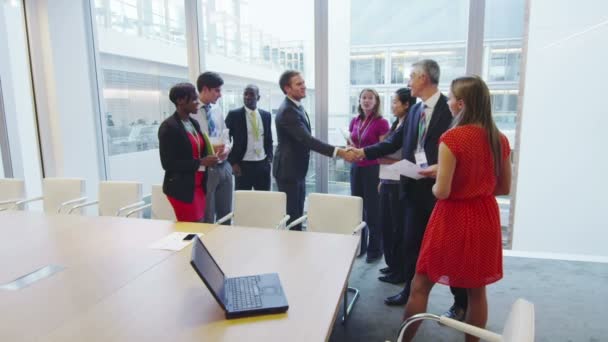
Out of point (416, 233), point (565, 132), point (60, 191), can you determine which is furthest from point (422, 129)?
point (60, 191)

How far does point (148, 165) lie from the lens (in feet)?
16.5

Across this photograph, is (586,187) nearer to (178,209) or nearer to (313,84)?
(313,84)

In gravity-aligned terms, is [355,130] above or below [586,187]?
above

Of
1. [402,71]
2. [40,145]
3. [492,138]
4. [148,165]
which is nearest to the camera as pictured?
[492,138]

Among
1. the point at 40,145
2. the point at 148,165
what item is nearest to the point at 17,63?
the point at 40,145

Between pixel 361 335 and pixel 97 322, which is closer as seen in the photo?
pixel 97 322

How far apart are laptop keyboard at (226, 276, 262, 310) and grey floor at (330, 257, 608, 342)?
1078 millimetres

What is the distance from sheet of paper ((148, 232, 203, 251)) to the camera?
214 cm

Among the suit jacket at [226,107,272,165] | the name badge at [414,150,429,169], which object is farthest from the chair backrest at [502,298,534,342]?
the suit jacket at [226,107,272,165]

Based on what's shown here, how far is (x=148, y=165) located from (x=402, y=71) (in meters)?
3.36

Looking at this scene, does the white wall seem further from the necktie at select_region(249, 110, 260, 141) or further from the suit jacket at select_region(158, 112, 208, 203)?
the suit jacket at select_region(158, 112, 208, 203)

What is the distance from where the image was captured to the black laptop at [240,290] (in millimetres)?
1396

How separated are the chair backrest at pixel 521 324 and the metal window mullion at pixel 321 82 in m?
3.17

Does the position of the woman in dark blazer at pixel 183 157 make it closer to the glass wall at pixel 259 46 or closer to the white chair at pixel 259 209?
the white chair at pixel 259 209
